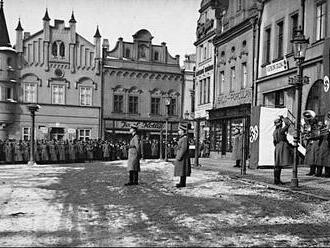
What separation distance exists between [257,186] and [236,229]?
545 centimetres

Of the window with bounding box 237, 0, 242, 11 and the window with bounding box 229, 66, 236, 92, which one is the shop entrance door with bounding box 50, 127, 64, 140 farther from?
the window with bounding box 237, 0, 242, 11

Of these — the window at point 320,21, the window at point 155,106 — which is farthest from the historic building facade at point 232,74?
the window at point 155,106

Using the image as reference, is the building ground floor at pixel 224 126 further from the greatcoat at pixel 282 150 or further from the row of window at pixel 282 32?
the greatcoat at pixel 282 150

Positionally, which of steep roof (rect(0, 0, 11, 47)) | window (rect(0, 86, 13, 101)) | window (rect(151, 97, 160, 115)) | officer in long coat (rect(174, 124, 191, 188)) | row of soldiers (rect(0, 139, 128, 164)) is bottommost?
row of soldiers (rect(0, 139, 128, 164))

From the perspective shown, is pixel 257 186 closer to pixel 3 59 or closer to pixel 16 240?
pixel 16 240

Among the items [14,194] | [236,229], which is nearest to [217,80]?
[14,194]

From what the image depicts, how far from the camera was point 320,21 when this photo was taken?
63.6ft

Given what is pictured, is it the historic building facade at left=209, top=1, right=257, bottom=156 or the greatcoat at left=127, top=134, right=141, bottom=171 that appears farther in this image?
the historic building facade at left=209, top=1, right=257, bottom=156

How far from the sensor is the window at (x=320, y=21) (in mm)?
19125

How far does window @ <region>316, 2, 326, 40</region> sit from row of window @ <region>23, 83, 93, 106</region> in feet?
92.5

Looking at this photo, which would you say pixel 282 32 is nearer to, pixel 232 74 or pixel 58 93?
pixel 232 74

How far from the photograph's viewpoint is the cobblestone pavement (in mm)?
6754

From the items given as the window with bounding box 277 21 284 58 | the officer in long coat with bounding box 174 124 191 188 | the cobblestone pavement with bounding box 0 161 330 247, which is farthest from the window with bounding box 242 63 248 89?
the officer in long coat with bounding box 174 124 191 188

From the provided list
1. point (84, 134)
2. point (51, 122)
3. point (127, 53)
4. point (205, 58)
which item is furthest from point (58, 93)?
point (205, 58)
